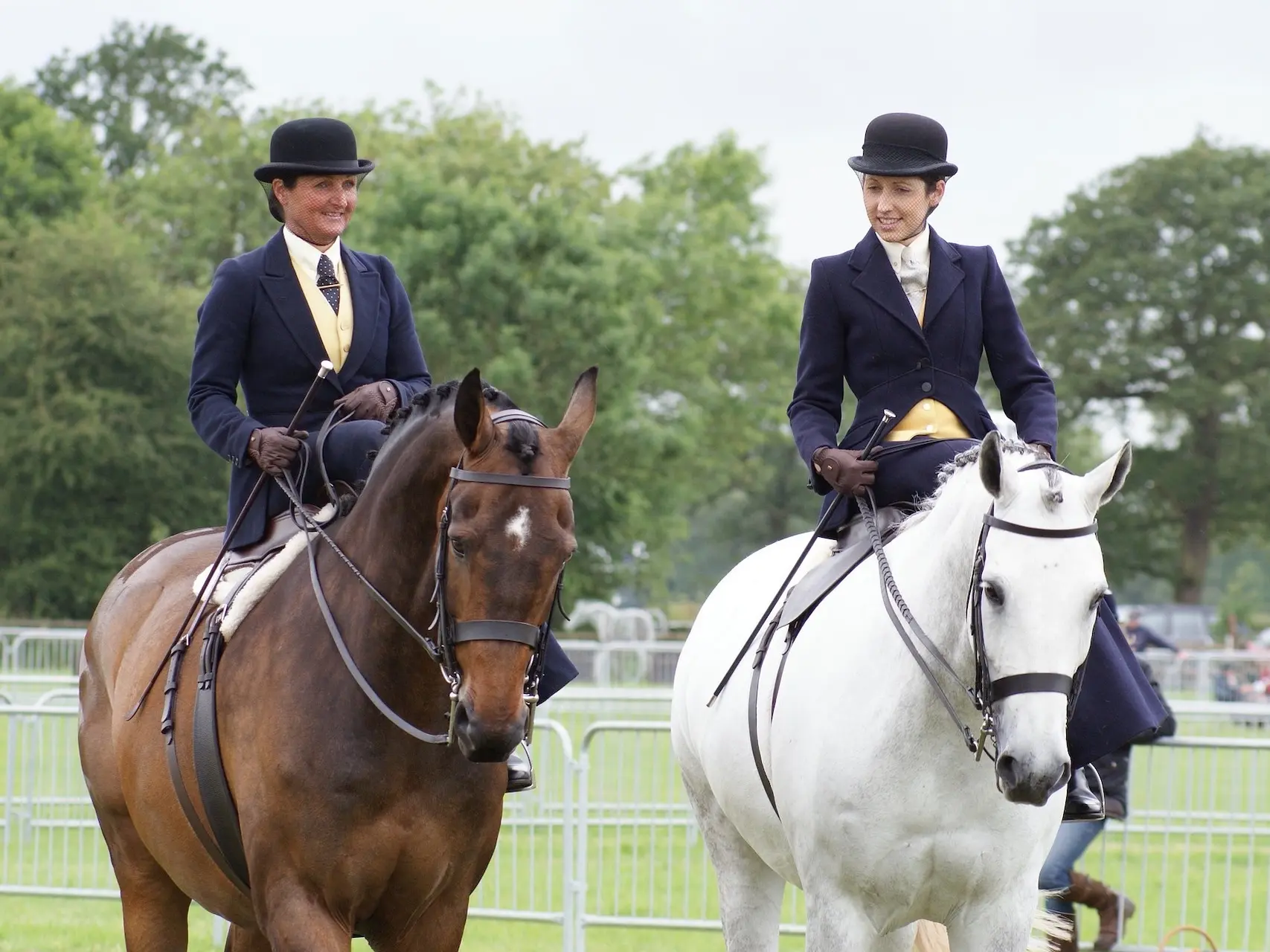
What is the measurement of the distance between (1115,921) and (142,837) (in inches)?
244

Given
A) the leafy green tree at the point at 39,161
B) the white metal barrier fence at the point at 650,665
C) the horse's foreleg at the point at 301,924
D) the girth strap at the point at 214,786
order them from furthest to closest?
the leafy green tree at the point at 39,161 < the white metal barrier fence at the point at 650,665 < the girth strap at the point at 214,786 < the horse's foreleg at the point at 301,924

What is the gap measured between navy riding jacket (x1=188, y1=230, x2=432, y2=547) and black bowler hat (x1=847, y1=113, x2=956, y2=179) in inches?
69.2

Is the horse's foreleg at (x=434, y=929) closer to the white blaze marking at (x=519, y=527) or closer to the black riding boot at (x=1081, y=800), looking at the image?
the white blaze marking at (x=519, y=527)

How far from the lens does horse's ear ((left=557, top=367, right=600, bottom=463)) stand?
4.89m

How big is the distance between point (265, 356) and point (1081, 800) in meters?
3.10

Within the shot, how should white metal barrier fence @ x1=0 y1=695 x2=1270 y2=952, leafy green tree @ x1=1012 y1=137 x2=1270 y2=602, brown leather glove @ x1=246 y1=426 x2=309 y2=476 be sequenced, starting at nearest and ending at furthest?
brown leather glove @ x1=246 y1=426 x2=309 y2=476 → white metal barrier fence @ x1=0 y1=695 x2=1270 y2=952 → leafy green tree @ x1=1012 y1=137 x2=1270 y2=602

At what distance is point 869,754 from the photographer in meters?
5.30

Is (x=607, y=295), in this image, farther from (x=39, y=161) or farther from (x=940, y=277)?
(x=940, y=277)

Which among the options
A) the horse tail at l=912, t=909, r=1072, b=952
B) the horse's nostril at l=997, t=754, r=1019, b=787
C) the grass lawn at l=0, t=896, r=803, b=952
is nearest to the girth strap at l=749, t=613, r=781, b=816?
the horse tail at l=912, t=909, r=1072, b=952

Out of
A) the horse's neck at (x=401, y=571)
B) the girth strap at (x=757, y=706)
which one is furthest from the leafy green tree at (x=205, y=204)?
the horse's neck at (x=401, y=571)

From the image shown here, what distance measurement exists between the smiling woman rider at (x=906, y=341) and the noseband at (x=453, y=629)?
55.1 inches

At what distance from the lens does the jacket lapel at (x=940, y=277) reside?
19.8 feet

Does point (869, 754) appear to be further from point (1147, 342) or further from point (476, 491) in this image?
point (1147, 342)

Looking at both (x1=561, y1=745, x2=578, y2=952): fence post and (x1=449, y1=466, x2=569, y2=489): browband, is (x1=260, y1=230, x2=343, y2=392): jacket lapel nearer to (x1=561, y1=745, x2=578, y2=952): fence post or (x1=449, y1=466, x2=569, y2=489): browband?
(x1=449, y1=466, x2=569, y2=489): browband
